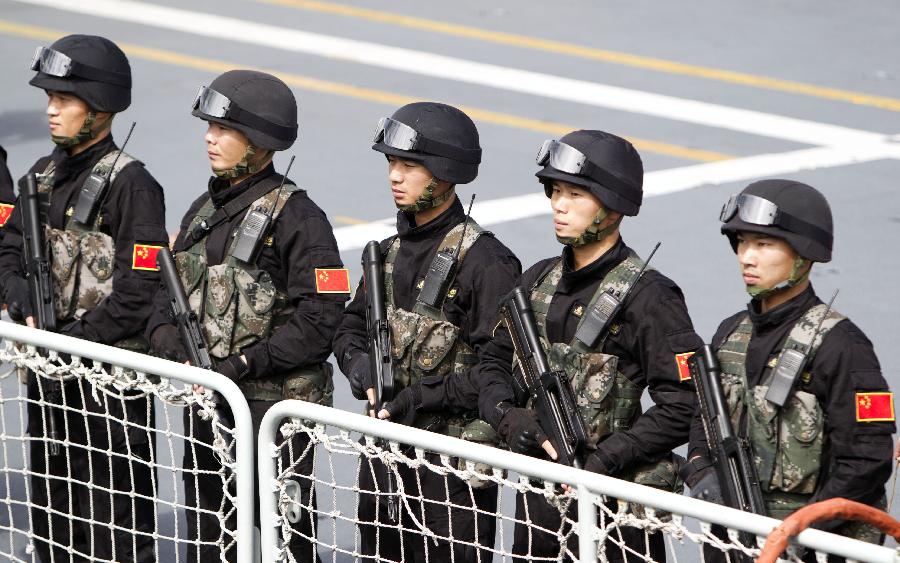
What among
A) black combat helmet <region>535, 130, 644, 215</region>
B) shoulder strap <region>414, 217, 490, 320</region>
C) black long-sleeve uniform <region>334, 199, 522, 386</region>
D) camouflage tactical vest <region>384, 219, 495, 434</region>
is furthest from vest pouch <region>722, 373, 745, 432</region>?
shoulder strap <region>414, 217, 490, 320</region>

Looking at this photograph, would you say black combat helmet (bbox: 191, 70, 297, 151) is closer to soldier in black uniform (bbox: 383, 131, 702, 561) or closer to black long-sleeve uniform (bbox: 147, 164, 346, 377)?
black long-sleeve uniform (bbox: 147, 164, 346, 377)

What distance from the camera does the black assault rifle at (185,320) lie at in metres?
6.70

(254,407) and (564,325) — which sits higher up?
(564,325)

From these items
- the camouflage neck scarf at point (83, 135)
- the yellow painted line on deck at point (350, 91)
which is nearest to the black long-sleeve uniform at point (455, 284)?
the camouflage neck scarf at point (83, 135)

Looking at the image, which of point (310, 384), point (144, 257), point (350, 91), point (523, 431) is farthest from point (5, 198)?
point (350, 91)

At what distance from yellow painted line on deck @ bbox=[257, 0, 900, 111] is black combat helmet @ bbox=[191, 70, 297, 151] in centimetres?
911

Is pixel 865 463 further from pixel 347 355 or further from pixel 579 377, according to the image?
pixel 347 355

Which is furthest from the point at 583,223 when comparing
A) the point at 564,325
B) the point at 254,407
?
the point at 254,407

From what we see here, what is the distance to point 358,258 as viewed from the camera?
11805mm

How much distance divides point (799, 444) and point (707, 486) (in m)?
0.35

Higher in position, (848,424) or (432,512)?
(848,424)

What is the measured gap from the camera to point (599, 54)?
1636 cm

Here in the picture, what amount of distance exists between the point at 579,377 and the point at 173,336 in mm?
1996

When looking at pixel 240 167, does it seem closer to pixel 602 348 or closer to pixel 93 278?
pixel 93 278
